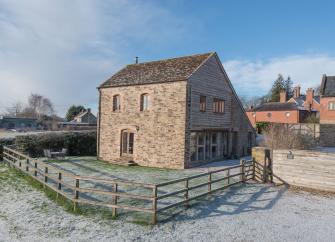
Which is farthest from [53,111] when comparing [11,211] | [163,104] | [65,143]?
[11,211]

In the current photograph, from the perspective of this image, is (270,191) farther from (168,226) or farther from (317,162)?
(168,226)

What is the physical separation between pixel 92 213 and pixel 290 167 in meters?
9.83

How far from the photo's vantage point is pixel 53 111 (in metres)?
96.2

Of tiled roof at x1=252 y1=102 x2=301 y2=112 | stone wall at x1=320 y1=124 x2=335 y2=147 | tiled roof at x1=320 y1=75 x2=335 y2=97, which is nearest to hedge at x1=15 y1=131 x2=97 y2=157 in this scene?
stone wall at x1=320 y1=124 x2=335 y2=147

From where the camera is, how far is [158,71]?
66.6ft

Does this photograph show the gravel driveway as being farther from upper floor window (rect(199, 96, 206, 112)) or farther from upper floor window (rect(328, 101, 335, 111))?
upper floor window (rect(328, 101, 335, 111))

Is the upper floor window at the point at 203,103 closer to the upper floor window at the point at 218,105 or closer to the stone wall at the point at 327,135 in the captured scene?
the upper floor window at the point at 218,105

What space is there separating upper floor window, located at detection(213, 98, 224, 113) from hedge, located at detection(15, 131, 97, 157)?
40.6 ft

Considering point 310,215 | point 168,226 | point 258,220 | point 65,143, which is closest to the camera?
point 168,226

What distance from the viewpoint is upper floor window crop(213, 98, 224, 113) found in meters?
21.1

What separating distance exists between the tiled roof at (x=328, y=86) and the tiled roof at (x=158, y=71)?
2494 cm

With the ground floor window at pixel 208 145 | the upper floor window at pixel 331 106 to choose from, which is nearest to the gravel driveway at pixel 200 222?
the ground floor window at pixel 208 145

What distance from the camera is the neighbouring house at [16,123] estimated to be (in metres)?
68.1

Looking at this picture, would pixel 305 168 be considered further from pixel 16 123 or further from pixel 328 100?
pixel 16 123
